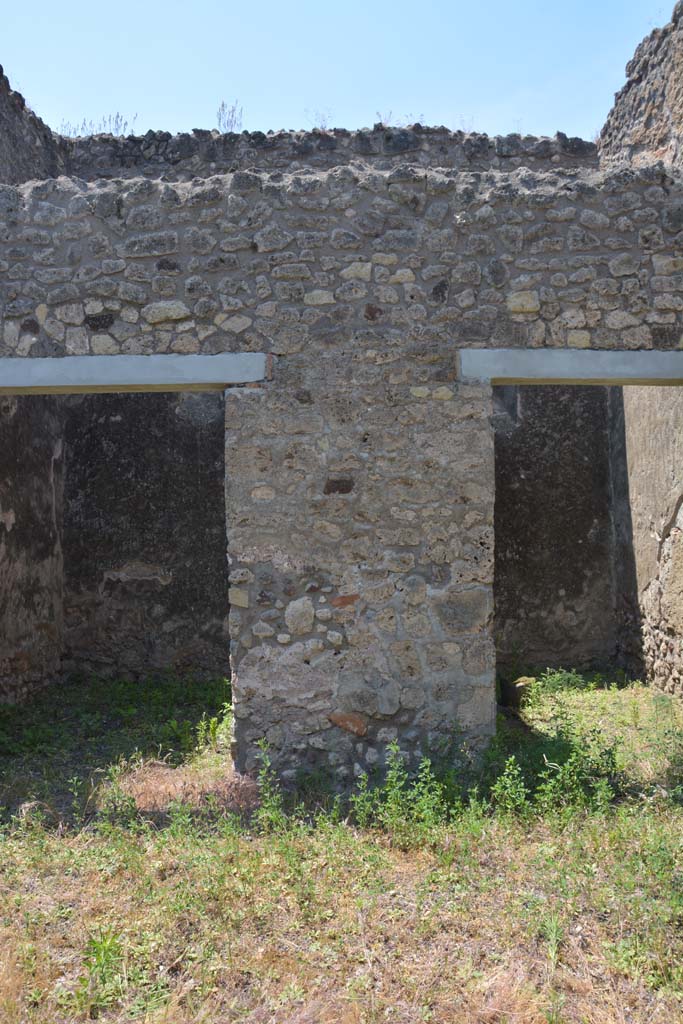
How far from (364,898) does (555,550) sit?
552cm

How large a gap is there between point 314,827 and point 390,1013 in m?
1.35

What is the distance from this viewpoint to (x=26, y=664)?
7.34 metres

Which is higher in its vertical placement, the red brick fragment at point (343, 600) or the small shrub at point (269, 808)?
the red brick fragment at point (343, 600)

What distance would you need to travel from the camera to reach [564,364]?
4.59 metres

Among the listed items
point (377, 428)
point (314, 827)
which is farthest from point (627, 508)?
point (314, 827)

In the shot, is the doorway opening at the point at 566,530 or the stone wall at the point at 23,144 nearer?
the stone wall at the point at 23,144

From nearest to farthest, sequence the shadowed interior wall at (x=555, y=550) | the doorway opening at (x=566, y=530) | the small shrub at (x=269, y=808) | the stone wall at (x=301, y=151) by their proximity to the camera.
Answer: the small shrub at (x=269, y=808) → the doorway opening at (x=566, y=530) → the shadowed interior wall at (x=555, y=550) → the stone wall at (x=301, y=151)

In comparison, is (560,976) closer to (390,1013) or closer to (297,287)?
(390,1013)

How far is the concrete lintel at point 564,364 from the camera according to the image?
459 cm

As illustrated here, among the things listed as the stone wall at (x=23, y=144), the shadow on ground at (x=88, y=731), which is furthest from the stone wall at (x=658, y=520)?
the stone wall at (x=23, y=144)

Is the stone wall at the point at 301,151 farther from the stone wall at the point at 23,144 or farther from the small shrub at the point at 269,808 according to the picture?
the small shrub at the point at 269,808

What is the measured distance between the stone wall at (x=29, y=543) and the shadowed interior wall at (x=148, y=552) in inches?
8.4

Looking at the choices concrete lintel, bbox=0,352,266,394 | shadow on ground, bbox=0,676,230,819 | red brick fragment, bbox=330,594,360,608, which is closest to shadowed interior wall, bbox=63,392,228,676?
shadow on ground, bbox=0,676,230,819

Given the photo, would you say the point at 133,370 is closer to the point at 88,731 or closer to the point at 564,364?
the point at 564,364
